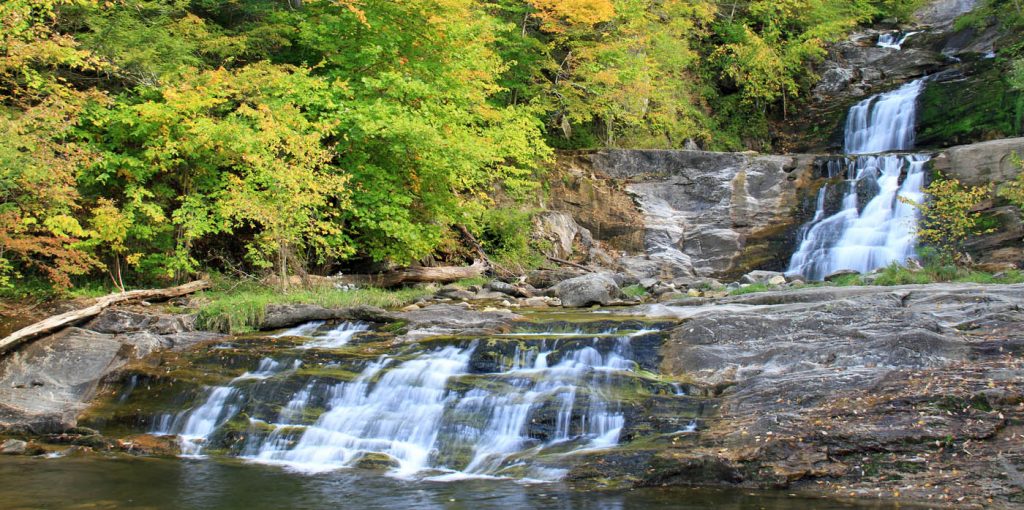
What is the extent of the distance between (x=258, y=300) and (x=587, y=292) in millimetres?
6122

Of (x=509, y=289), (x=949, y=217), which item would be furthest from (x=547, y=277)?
(x=949, y=217)

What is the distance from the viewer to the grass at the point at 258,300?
12141 mm

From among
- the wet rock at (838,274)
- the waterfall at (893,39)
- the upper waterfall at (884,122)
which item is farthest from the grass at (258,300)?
the waterfall at (893,39)

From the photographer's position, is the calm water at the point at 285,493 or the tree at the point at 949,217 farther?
the tree at the point at 949,217

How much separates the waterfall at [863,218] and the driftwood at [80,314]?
14665 mm

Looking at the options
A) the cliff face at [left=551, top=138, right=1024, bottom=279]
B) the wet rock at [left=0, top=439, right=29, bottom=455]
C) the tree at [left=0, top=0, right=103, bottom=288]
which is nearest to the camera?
the wet rock at [left=0, top=439, right=29, bottom=455]

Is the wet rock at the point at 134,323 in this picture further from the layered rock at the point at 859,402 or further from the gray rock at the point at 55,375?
the layered rock at the point at 859,402

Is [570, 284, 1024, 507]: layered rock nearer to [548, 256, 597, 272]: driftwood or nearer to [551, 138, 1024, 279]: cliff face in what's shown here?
[548, 256, 597, 272]: driftwood

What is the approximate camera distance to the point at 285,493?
6.75 metres

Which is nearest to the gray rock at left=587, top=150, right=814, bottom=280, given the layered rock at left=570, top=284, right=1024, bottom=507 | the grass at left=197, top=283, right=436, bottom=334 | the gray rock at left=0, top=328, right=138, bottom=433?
the grass at left=197, top=283, right=436, bottom=334

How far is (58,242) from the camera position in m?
11.9

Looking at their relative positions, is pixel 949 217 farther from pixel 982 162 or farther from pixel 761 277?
pixel 761 277

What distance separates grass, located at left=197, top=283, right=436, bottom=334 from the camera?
12141 millimetres

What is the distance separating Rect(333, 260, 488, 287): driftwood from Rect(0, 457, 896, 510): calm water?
339 inches
